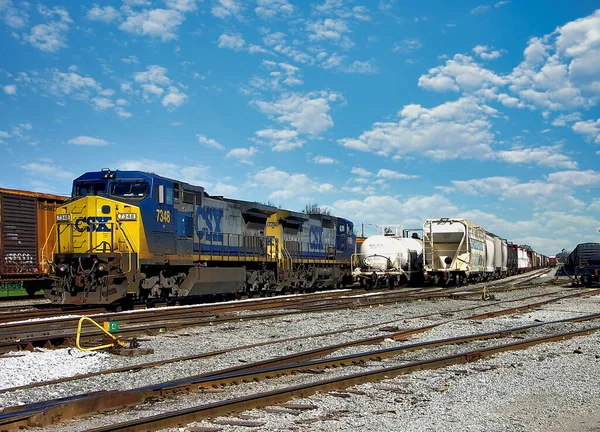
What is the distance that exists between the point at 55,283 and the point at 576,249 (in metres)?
25.3

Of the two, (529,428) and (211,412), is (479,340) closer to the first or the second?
(529,428)

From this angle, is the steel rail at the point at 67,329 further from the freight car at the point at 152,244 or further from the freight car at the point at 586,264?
the freight car at the point at 586,264

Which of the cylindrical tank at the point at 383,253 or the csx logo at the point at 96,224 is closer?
the csx logo at the point at 96,224

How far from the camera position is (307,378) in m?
7.20

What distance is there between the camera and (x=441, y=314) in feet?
48.2

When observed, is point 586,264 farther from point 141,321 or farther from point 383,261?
point 141,321

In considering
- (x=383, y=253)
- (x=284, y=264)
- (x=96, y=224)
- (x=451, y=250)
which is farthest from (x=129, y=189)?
(x=451, y=250)

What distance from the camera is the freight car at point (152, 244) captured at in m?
15.0

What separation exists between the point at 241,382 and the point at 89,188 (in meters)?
10.9

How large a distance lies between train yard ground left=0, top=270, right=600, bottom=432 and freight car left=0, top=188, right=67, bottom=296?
7.73 m

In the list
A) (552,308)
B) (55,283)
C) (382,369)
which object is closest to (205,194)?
(55,283)

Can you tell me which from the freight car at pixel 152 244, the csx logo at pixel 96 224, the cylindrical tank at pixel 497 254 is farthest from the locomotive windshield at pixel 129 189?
the cylindrical tank at pixel 497 254

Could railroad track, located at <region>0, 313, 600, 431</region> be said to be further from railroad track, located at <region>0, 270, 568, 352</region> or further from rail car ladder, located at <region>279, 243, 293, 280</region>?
rail car ladder, located at <region>279, 243, 293, 280</region>

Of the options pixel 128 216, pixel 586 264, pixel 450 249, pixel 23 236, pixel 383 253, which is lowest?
pixel 586 264
